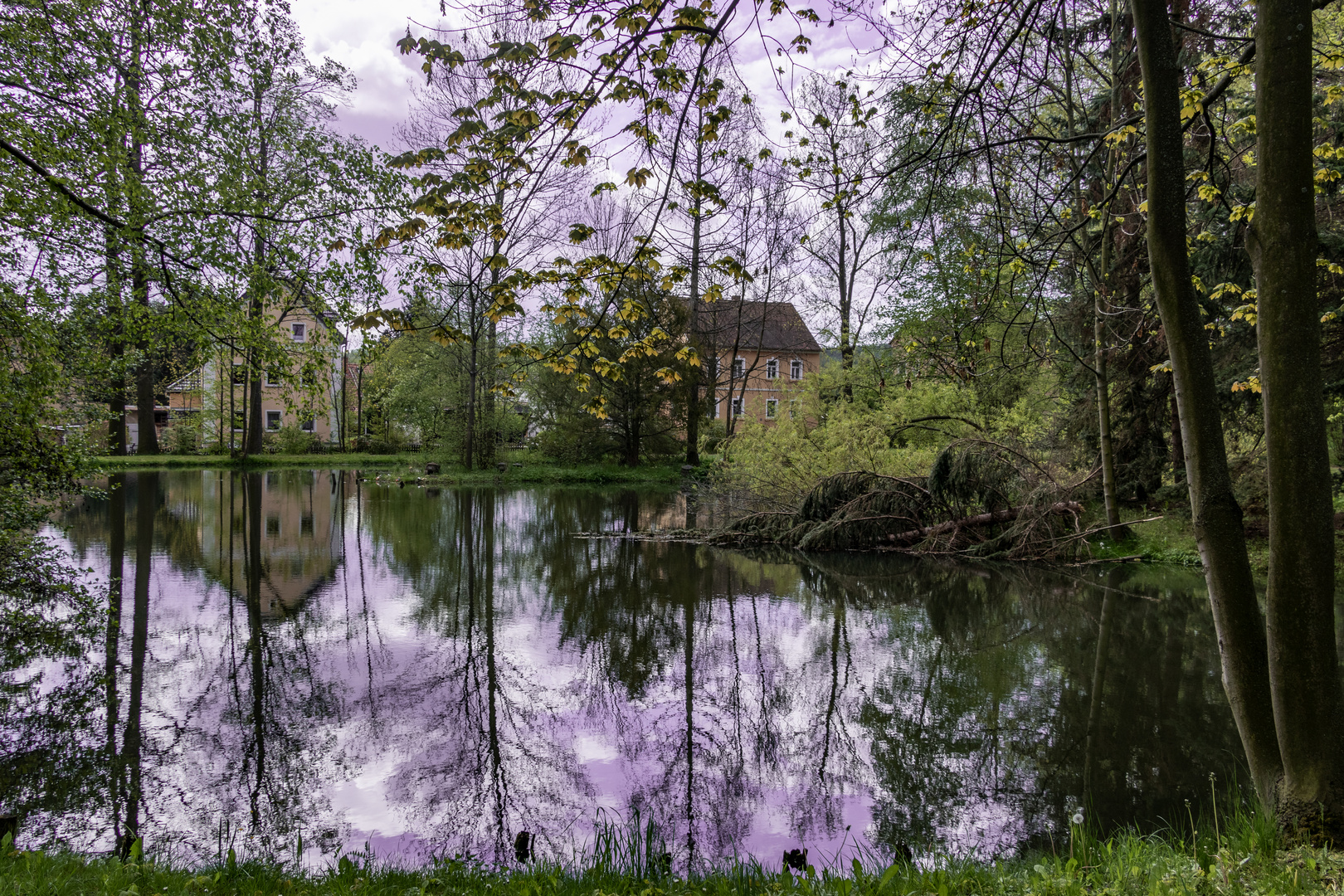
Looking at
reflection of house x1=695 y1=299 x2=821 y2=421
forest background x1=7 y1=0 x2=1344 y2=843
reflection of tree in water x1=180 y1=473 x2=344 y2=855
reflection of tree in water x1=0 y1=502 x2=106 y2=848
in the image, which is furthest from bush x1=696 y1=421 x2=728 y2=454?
reflection of tree in water x1=0 y1=502 x2=106 y2=848

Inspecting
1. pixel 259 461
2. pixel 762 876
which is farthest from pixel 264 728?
pixel 259 461

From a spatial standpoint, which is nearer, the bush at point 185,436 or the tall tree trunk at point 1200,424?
the tall tree trunk at point 1200,424

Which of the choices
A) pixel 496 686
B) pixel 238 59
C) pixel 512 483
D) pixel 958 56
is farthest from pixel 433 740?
pixel 512 483

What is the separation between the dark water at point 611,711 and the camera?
420 cm

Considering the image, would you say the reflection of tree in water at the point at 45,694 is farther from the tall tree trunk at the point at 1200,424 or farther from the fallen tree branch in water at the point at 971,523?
the fallen tree branch in water at the point at 971,523

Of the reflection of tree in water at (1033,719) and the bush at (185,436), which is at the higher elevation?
the bush at (185,436)

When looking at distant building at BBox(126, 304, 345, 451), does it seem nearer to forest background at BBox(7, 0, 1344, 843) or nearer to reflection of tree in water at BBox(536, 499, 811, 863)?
forest background at BBox(7, 0, 1344, 843)

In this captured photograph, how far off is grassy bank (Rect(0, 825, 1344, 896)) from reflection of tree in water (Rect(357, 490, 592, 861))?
1.93 feet

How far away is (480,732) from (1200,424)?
490 centimetres

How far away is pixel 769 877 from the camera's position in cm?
326

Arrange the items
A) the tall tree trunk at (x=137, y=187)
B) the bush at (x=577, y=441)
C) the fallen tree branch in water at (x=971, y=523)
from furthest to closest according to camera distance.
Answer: the bush at (x=577, y=441) → the fallen tree branch in water at (x=971, y=523) → the tall tree trunk at (x=137, y=187)

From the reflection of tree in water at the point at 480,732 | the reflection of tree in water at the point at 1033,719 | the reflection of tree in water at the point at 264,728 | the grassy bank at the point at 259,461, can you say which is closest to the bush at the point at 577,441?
the grassy bank at the point at 259,461

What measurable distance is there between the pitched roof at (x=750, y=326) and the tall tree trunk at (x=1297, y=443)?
2223 cm

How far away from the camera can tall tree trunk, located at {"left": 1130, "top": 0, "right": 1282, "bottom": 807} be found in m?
3.34
